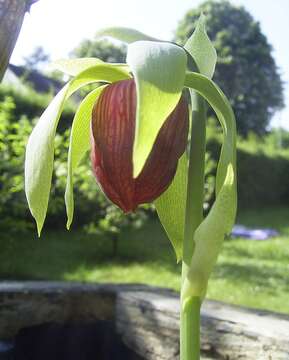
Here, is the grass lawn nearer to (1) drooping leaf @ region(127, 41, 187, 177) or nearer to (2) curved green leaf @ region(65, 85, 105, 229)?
(2) curved green leaf @ region(65, 85, 105, 229)

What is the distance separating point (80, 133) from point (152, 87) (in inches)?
6.6

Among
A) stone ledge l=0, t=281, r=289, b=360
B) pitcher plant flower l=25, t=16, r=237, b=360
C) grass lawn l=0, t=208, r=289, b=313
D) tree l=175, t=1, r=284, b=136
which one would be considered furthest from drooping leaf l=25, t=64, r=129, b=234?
tree l=175, t=1, r=284, b=136

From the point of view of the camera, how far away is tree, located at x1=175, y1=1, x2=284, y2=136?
83.4 ft

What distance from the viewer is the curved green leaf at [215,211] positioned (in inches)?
19.3

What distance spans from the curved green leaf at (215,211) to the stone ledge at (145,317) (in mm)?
837

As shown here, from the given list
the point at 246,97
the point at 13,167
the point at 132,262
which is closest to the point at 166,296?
the point at 13,167

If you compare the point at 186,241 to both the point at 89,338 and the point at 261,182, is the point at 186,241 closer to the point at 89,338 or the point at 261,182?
the point at 89,338

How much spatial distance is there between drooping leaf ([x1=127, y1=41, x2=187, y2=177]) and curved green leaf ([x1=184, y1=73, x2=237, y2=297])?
0.06m

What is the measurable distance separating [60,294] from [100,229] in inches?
152

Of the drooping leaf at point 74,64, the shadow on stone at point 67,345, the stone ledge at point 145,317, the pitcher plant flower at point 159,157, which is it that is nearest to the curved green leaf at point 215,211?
the pitcher plant flower at point 159,157

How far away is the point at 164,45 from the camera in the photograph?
0.48m

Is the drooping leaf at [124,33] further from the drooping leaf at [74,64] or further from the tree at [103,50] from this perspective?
the tree at [103,50]

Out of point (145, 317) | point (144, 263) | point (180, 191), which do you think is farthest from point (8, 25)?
point (144, 263)

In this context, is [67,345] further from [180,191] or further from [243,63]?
[243,63]
